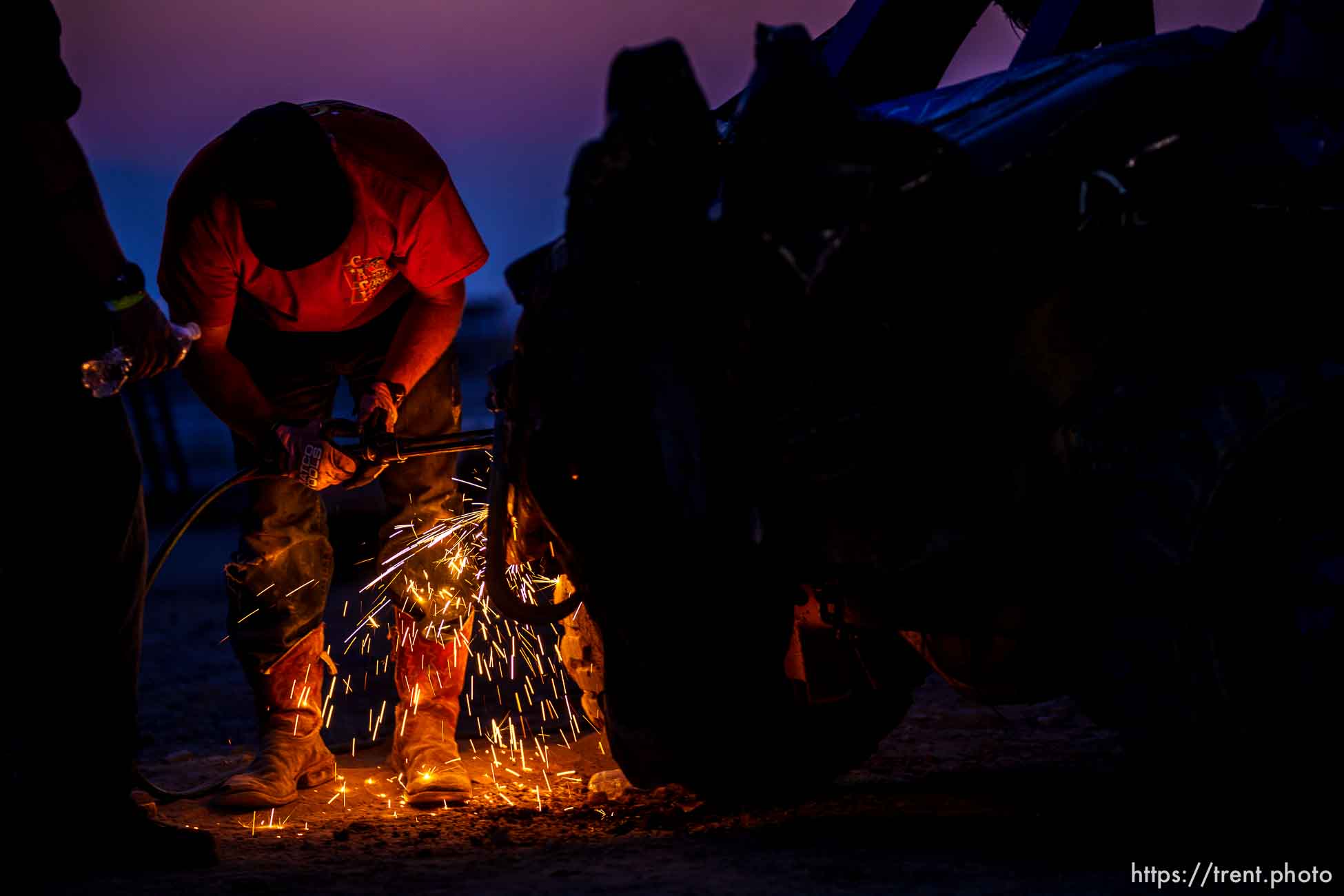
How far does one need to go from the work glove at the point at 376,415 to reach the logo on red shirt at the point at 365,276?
0.27 metres

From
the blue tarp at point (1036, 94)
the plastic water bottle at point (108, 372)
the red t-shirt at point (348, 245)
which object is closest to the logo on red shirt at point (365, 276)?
the red t-shirt at point (348, 245)

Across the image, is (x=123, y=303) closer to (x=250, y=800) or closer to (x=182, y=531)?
(x=182, y=531)

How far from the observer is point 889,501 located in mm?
2402

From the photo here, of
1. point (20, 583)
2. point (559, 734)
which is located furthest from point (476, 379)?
point (20, 583)

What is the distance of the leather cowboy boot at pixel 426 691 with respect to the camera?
3.95 metres

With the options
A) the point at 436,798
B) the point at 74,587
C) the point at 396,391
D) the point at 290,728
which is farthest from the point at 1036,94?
the point at 290,728

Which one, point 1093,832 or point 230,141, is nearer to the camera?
point 1093,832

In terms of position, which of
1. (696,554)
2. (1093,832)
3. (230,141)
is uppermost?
(230,141)

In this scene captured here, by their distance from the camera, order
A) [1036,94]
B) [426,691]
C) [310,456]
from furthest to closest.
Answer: [426,691], [310,456], [1036,94]

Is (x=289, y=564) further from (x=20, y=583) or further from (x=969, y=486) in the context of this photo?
(x=969, y=486)

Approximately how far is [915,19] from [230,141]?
2.12 m

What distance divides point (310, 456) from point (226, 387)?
1.15 ft

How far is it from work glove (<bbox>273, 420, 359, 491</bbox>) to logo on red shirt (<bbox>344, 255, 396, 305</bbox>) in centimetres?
41

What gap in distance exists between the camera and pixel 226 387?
12.0 feet
